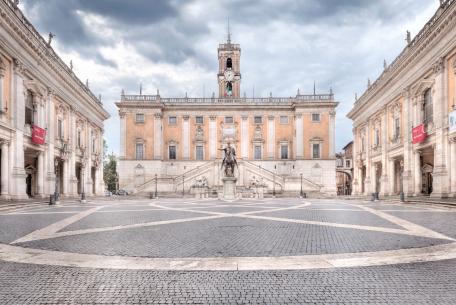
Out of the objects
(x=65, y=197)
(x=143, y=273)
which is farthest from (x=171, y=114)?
(x=143, y=273)

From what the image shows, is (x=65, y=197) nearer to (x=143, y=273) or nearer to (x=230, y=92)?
(x=143, y=273)

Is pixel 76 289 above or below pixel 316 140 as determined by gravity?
below

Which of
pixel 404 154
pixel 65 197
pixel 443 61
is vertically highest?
pixel 443 61

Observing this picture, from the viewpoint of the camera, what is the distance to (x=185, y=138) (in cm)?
5869

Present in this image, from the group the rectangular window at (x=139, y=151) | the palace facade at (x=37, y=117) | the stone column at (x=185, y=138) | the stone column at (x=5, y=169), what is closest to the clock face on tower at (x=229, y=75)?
the stone column at (x=185, y=138)

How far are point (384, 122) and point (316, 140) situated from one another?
20.3 meters

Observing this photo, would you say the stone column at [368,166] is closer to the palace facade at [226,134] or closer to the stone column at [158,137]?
the palace facade at [226,134]

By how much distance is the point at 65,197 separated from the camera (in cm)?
3378

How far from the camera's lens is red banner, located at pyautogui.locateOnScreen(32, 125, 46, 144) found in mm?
26750

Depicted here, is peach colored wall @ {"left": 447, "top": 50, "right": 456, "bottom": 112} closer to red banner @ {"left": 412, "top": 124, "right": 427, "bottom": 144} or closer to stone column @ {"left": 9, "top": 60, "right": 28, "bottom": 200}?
red banner @ {"left": 412, "top": 124, "right": 427, "bottom": 144}

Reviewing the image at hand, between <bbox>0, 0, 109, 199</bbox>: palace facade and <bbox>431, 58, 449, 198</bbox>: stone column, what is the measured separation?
27.2 metres

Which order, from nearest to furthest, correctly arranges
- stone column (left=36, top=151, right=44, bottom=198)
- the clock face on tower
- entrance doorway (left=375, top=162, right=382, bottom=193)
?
1. stone column (left=36, top=151, right=44, bottom=198)
2. entrance doorway (left=375, top=162, right=382, bottom=193)
3. the clock face on tower

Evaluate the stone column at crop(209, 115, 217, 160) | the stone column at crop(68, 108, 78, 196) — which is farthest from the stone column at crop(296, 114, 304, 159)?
the stone column at crop(68, 108, 78, 196)

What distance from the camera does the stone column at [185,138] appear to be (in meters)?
58.3
